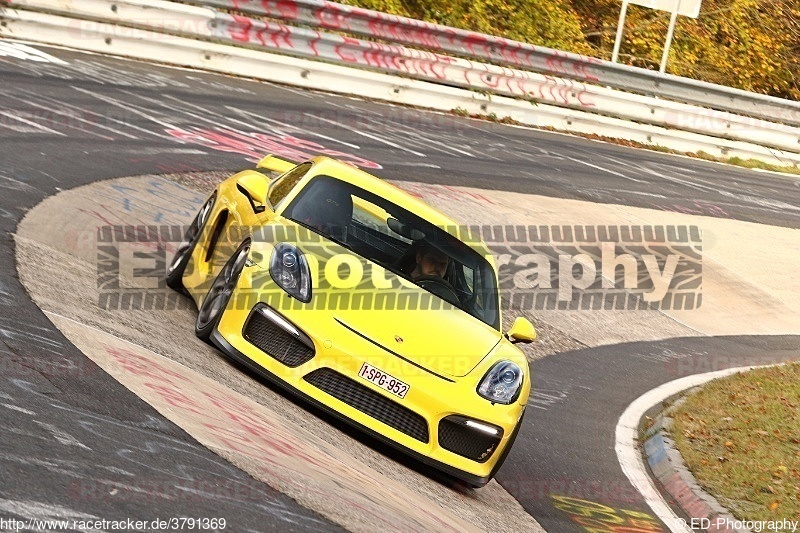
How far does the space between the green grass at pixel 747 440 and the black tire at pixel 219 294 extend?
145 inches

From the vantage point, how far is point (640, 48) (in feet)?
109

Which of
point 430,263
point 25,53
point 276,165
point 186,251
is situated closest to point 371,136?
point 25,53

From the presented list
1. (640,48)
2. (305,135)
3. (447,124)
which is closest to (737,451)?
(305,135)

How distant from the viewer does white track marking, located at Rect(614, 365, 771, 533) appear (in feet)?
28.4

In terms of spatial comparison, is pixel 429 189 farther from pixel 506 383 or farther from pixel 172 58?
pixel 506 383

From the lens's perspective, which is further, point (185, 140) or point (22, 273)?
point (185, 140)

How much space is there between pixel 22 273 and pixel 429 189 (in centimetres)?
832

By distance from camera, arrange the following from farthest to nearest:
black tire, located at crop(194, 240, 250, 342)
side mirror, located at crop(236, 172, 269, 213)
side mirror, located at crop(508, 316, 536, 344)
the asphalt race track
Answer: side mirror, located at crop(236, 172, 269, 213) → side mirror, located at crop(508, 316, 536, 344) → black tire, located at crop(194, 240, 250, 342) → the asphalt race track

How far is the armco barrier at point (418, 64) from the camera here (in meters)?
18.5

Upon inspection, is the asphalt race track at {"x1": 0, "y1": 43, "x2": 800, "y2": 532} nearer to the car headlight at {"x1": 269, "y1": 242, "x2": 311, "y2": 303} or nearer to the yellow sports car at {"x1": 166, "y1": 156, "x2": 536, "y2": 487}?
the yellow sports car at {"x1": 166, "y1": 156, "x2": 536, "y2": 487}

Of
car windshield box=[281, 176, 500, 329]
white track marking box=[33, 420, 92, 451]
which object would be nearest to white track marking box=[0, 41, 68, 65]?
car windshield box=[281, 176, 500, 329]

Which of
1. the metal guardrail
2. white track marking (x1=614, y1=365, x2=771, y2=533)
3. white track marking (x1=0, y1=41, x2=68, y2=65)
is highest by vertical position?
the metal guardrail

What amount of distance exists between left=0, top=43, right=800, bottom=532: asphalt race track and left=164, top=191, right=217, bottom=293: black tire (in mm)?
1222

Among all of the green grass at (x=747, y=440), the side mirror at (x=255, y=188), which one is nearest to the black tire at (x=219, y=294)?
the side mirror at (x=255, y=188)
